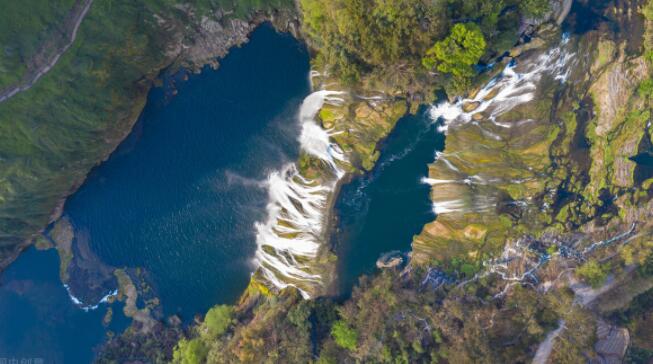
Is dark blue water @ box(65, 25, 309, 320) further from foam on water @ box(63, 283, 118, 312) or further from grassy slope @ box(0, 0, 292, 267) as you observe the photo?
foam on water @ box(63, 283, 118, 312)

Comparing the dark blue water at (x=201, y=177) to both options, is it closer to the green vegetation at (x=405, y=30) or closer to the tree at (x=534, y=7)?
the green vegetation at (x=405, y=30)

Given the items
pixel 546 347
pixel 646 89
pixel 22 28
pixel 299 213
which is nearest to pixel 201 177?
pixel 299 213

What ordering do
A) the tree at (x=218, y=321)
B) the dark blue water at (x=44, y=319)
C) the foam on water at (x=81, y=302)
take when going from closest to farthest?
the tree at (x=218, y=321), the dark blue water at (x=44, y=319), the foam on water at (x=81, y=302)

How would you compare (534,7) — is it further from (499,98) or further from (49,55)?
(49,55)

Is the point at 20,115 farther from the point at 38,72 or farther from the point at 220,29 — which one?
the point at 220,29

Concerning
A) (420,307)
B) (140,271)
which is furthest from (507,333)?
(140,271)

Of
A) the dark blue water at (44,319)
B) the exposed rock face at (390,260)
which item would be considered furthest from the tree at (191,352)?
the exposed rock face at (390,260)
